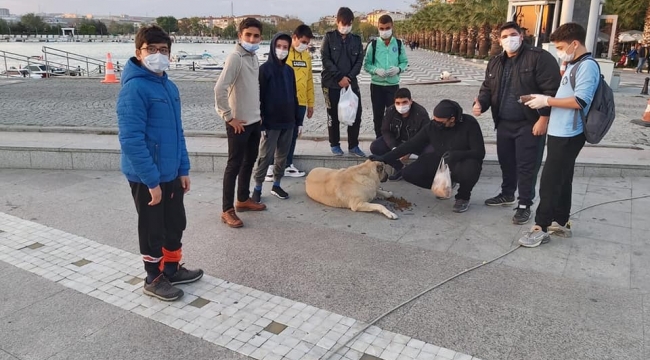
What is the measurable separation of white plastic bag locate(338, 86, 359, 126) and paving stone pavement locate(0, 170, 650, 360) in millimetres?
1216

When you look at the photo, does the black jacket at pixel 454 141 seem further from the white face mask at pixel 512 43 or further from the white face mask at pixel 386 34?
the white face mask at pixel 386 34

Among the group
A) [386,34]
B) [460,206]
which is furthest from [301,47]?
[460,206]

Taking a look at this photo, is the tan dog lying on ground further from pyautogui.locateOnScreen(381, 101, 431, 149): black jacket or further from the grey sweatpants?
pyautogui.locateOnScreen(381, 101, 431, 149): black jacket

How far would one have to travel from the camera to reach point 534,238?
14.7 feet

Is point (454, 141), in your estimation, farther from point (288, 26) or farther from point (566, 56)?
point (288, 26)

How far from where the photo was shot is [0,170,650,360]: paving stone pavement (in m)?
3.21

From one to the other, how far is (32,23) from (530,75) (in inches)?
6527

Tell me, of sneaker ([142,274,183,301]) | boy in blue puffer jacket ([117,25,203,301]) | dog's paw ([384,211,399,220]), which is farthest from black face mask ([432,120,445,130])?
sneaker ([142,274,183,301])

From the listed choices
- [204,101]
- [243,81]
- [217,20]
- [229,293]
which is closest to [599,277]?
[229,293]

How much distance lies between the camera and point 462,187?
18.0 feet

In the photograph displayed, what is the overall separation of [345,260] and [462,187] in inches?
74.8

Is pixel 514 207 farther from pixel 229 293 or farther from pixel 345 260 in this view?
pixel 229 293

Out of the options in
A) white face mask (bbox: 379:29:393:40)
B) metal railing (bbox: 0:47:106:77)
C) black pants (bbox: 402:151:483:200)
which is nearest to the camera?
black pants (bbox: 402:151:483:200)

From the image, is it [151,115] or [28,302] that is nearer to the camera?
[151,115]
